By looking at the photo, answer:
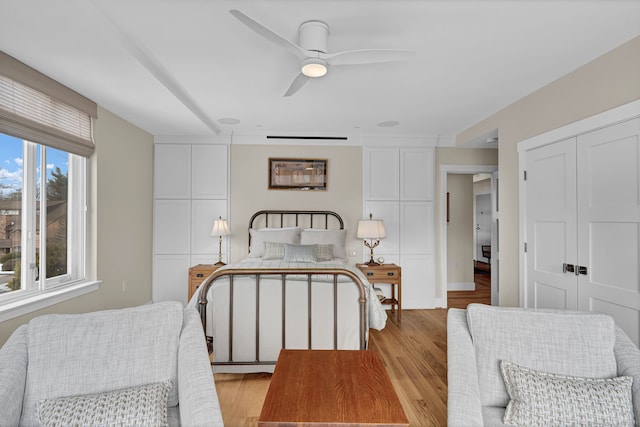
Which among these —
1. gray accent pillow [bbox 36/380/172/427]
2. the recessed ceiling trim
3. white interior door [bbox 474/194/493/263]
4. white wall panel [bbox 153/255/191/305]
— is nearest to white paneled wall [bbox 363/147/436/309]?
the recessed ceiling trim

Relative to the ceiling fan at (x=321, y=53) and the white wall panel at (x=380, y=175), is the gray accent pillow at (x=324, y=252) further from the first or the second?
the ceiling fan at (x=321, y=53)

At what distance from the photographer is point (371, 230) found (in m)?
4.50

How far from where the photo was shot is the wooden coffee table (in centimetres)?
127

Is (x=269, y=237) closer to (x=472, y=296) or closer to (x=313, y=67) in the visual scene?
(x=313, y=67)

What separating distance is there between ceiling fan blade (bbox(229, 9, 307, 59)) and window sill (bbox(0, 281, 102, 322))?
2.54m

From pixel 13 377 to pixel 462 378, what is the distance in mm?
1818

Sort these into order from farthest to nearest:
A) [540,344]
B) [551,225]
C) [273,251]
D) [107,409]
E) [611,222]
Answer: [273,251] → [551,225] → [611,222] → [540,344] → [107,409]

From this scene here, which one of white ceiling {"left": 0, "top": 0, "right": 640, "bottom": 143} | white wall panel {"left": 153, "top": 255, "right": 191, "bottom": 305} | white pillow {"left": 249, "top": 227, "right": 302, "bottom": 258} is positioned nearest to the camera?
white ceiling {"left": 0, "top": 0, "right": 640, "bottom": 143}

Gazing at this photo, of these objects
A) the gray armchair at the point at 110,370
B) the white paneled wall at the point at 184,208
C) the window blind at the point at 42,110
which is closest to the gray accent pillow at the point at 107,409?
the gray armchair at the point at 110,370

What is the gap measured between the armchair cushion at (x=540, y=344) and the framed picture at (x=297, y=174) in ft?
11.6

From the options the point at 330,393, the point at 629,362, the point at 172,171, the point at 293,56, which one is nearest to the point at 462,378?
the point at 330,393

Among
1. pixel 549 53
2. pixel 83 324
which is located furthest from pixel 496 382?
pixel 549 53

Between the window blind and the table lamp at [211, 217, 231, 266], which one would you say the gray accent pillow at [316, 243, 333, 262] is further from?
the window blind

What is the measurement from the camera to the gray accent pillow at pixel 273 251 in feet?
13.9
